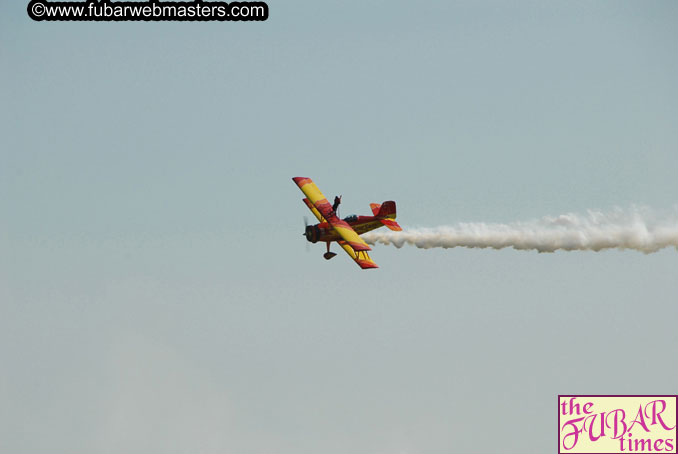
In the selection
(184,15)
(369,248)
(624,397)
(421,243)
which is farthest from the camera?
(421,243)

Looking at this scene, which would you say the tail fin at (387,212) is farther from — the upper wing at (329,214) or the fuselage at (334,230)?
the upper wing at (329,214)

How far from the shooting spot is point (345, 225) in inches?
3740

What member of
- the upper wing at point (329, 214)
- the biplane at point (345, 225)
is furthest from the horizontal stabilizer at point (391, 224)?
the upper wing at point (329, 214)

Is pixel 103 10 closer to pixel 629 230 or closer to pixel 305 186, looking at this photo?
pixel 305 186

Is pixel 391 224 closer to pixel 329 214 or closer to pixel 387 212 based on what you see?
pixel 387 212

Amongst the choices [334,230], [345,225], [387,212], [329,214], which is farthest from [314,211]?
[387,212]

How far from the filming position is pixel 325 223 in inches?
3745

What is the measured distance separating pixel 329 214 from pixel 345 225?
182 cm

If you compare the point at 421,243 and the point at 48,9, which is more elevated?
the point at 48,9

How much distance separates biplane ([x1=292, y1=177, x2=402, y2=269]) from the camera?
92.1 metres

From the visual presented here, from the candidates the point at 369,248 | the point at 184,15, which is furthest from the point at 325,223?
the point at 184,15

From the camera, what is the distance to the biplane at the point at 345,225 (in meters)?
92.1

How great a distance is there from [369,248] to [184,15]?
62.7ft

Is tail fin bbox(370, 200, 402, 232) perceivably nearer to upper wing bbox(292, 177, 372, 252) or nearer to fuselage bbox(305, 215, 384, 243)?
fuselage bbox(305, 215, 384, 243)
